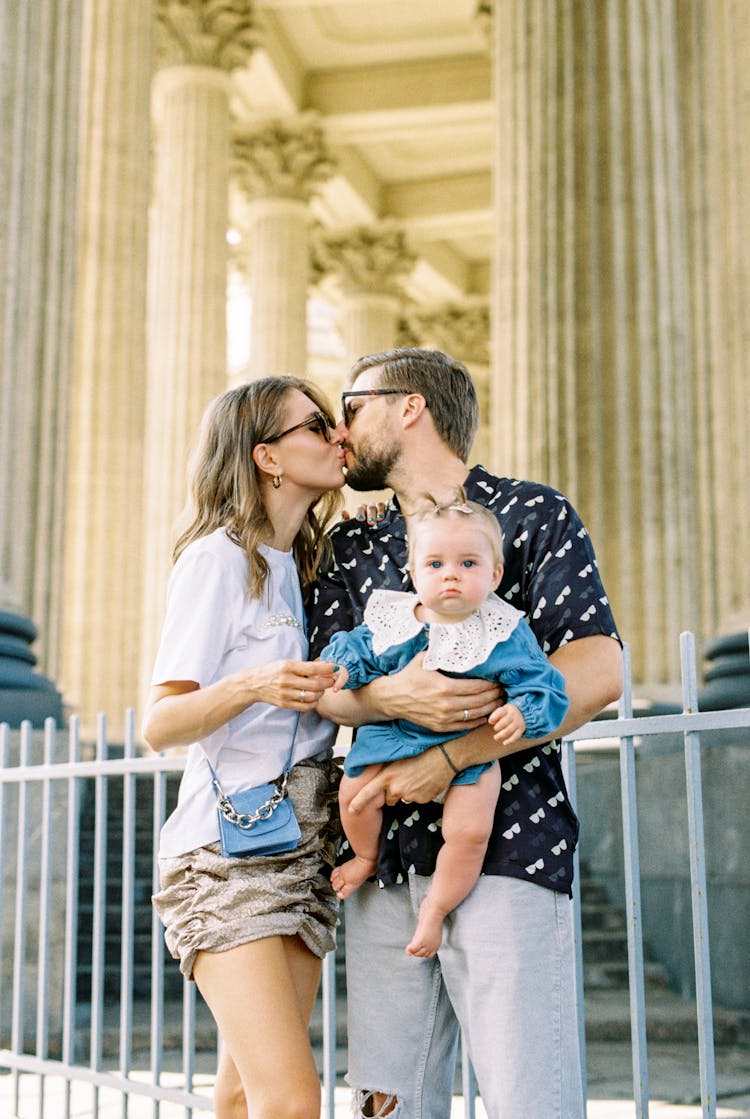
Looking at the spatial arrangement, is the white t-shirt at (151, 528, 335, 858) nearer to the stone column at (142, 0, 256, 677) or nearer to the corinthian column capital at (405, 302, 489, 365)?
the stone column at (142, 0, 256, 677)

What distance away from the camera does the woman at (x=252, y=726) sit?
2525mm

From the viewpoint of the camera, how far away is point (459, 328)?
3381 cm

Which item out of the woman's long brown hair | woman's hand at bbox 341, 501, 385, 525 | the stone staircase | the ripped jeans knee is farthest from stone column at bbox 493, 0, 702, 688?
the ripped jeans knee

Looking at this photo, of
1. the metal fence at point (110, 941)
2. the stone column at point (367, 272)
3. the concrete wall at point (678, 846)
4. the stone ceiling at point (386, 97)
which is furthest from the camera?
the stone column at point (367, 272)

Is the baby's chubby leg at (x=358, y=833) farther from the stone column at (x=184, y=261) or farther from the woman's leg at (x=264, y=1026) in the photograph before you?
the stone column at (x=184, y=261)

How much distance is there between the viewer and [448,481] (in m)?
2.68

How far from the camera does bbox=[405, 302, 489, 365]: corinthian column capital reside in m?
33.7

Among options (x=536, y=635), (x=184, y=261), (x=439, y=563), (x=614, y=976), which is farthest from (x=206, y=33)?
(x=439, y=563)

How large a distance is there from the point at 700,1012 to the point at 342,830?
3.59 ft

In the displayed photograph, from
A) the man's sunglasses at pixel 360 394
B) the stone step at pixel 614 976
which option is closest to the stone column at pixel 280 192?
the stone step at pixel 614 976

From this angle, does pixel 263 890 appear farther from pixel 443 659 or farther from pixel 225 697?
pixel 443 659

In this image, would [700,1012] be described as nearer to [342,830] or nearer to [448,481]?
[342,830]

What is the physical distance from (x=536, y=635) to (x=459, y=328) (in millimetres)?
31863

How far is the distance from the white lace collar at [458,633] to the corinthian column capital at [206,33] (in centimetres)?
1841
